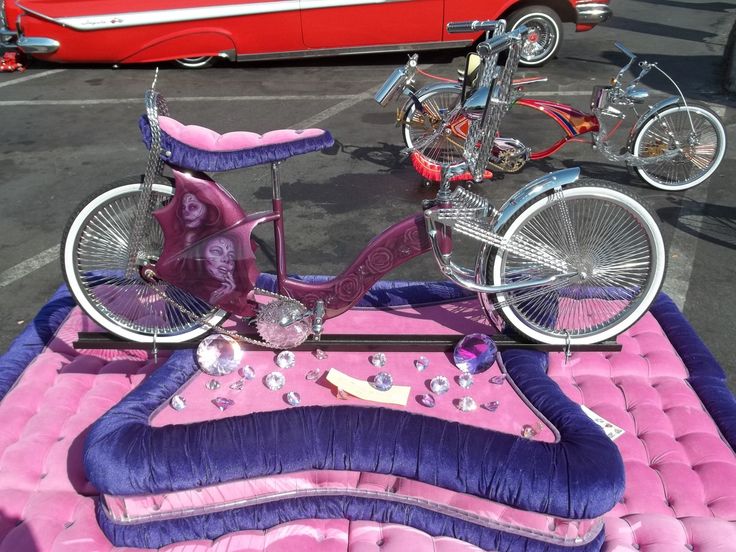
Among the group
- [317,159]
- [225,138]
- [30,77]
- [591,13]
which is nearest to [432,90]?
[317,159]

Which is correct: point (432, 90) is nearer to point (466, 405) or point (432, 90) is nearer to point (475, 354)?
point (475, 354)

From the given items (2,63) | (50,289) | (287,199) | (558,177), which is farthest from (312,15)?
(558,177)

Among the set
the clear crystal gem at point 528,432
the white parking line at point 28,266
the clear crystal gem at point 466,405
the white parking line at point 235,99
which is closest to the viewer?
the clear crystal gem at point 528,432

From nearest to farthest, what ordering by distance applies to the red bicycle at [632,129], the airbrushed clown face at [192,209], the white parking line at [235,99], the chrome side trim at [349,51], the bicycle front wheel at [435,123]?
the airbrushed clown face at [192,209] → the red bicycle at [632,129] → the bicycle front wheel at [435,123] → the white parking line at [235,99] → the chrome side trim at [349,51]

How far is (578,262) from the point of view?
2.70 m

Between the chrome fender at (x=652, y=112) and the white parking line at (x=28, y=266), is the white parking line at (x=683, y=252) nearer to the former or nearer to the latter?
the chrome fender at (x=652, y=112)

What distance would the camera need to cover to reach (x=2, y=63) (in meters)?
8.55

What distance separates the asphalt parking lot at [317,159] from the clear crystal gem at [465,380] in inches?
60.2

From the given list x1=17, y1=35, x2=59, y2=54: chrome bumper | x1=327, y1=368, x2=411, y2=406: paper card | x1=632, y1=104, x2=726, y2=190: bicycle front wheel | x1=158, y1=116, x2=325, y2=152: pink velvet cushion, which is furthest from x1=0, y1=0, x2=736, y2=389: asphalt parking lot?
x1=158, y1=116, x2=325, y2=152: pink velvet cushion

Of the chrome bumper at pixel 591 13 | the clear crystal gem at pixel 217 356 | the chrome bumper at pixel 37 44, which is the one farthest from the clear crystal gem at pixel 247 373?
the chrome bumper at pixel 591 13

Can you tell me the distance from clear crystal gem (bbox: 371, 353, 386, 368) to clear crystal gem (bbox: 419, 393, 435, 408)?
283mm

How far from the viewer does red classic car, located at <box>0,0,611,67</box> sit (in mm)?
7727

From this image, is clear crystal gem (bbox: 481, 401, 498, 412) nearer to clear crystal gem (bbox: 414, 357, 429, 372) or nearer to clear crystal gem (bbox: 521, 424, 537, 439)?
clear crystal gem (bbox: 521, 424, 537, 439)

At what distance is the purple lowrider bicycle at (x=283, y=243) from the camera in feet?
8.43
